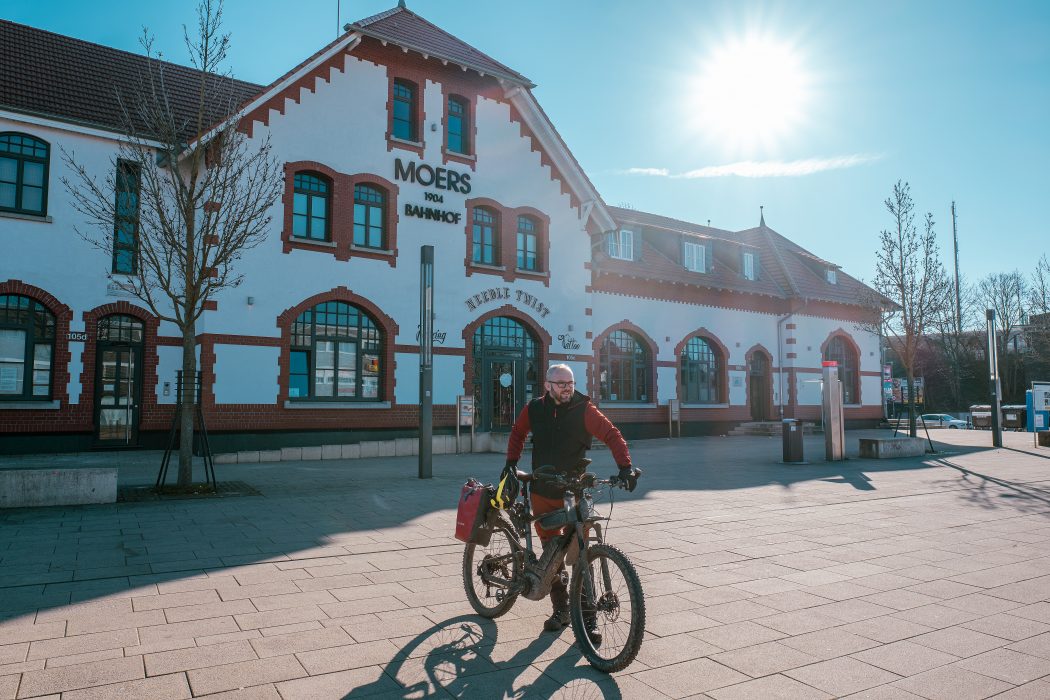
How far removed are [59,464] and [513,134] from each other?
14262 millimetres

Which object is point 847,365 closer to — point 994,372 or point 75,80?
point 994,372

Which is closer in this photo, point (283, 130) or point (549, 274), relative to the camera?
point (283, 130)

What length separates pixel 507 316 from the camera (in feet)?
68.1

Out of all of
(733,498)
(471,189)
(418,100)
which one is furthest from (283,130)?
(733,498)

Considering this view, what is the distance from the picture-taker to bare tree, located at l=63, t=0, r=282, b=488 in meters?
11.0

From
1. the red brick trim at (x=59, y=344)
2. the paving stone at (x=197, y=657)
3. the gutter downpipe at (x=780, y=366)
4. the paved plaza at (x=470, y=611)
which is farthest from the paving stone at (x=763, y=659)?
the gutter downpipe at (x=780, y=366)

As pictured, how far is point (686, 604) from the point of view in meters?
5.35

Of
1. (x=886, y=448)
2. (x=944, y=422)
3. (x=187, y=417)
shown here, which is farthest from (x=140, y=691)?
(x=944, y=422)

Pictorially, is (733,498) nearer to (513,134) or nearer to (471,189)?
(471,189)

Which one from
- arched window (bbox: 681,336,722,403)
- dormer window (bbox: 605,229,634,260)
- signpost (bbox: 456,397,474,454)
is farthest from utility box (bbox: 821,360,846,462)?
dormer window (bbox: 605,229,634,260)

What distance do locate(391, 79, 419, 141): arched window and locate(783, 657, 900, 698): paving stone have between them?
17.4 meters

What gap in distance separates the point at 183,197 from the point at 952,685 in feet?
38.5

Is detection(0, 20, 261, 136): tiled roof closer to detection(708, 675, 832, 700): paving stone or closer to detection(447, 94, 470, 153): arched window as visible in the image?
detection(447, 94, 470, 153): arched window

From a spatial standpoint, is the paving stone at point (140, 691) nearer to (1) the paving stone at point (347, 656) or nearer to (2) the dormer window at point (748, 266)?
(1) the paving stone at point (347, 656)
